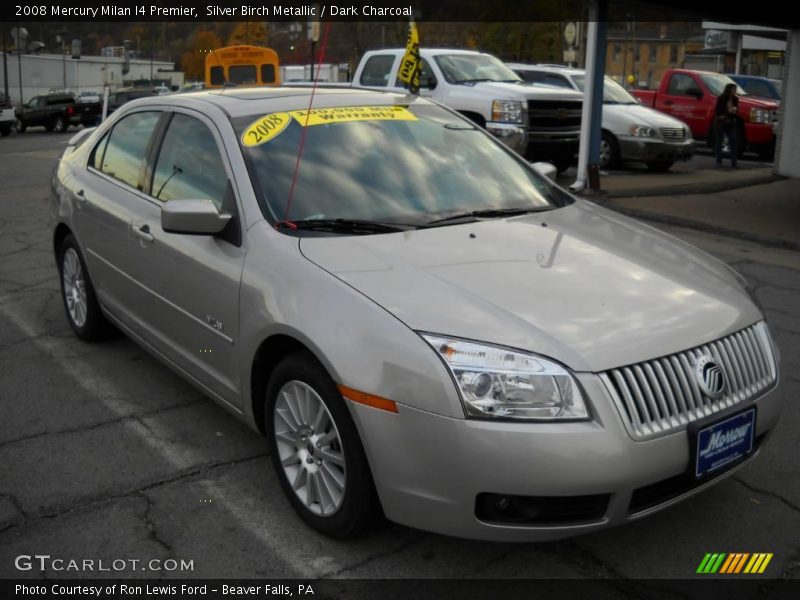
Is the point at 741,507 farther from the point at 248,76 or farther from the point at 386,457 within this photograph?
the point at 248,76

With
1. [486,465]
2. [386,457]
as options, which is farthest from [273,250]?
[486,465]

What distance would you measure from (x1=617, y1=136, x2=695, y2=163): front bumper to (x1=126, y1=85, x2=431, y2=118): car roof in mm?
11053

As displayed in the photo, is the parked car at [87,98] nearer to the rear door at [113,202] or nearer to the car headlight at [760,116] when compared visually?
the car headlight at [760,116]

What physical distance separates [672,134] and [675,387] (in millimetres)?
13242

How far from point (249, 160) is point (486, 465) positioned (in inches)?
73.2

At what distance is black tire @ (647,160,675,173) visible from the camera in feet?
50.2

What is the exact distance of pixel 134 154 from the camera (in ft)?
15.9

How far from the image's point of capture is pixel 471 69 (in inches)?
551

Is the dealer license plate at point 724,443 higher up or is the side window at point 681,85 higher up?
the side window at point 681,85

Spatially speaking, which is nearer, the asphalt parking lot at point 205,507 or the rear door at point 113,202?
the asphalt parking lot at point 205,507

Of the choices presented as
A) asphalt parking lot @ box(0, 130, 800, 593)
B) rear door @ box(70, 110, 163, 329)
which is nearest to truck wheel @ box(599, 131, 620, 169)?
asphalt parking lot @ box(0, 130, 800, 593)

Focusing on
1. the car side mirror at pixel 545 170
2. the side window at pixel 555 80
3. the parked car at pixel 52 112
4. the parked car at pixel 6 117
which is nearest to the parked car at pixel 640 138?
the side window at pixel 555 80

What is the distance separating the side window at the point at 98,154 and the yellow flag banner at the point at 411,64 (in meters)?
3.75

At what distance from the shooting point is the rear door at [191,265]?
146 inches
